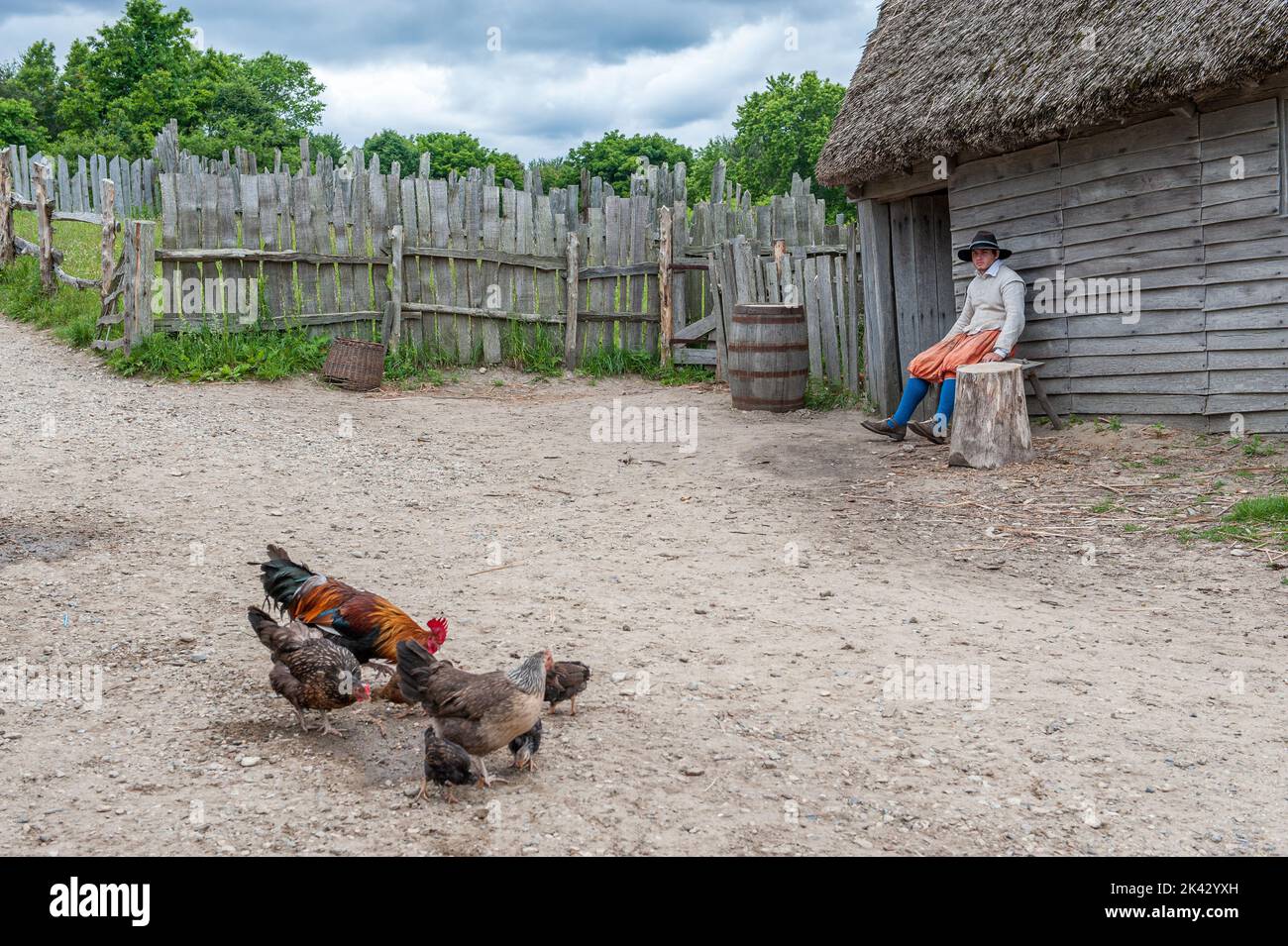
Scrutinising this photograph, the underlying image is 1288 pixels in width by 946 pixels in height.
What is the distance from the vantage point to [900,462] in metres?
8.98

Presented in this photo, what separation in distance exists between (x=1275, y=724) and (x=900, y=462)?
4996 millimetres

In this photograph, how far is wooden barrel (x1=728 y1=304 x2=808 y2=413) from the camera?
11.2 metres

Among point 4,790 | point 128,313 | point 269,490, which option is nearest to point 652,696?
point 4,790

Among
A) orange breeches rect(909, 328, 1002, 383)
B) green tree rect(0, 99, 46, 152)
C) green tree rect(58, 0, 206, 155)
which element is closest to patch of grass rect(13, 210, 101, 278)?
orange breeches rect(909, 328, 1002, 383)

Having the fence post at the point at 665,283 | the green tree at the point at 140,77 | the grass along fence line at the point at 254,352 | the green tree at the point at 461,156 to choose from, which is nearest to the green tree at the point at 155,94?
the green tree at the point at 140,77

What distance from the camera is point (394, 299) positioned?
1312cm

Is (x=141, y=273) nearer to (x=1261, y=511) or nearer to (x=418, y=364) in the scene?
(x=418, y=364)

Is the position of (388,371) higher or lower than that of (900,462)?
higher

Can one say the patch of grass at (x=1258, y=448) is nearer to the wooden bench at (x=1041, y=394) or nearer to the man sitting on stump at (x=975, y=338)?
the wooden bench at (x=1041, y=394)

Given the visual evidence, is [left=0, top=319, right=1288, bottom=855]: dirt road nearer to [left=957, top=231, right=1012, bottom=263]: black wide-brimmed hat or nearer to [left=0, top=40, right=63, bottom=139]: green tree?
[left=957, top=231, right=1012, bottom=263]: black wide-brimmed hat

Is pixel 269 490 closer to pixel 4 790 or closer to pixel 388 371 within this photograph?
pixel 4 790

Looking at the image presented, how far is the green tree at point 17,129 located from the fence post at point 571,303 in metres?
34.1

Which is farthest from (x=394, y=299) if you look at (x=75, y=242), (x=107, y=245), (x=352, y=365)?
(x=75, y=242)

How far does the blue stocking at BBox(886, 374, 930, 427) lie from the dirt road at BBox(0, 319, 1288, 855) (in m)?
0.37
